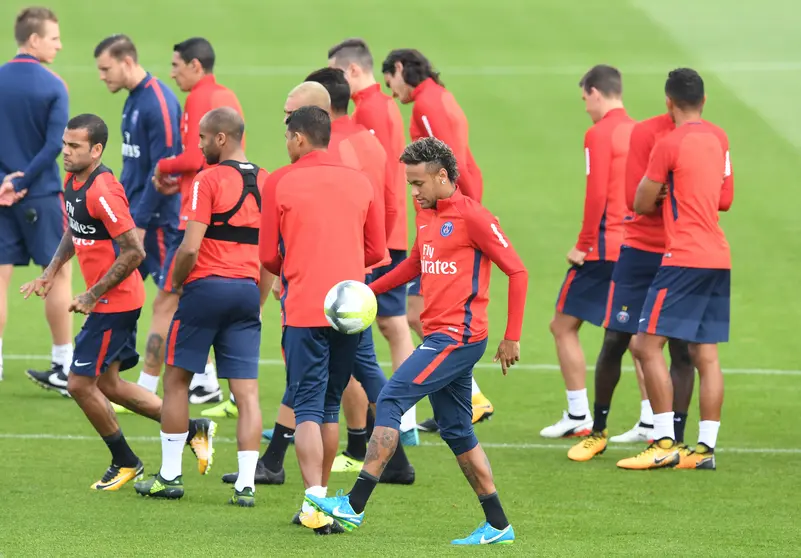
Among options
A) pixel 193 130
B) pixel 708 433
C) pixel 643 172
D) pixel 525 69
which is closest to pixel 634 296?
pixel 643 172

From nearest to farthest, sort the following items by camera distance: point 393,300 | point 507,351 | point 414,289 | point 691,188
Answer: point 507,351 < point 691,188 < point 393,300 < point 414,289

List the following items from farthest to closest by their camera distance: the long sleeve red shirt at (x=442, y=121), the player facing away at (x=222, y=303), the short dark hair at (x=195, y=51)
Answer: the short dark hair at (x=195, y=51)
the long sleeve red shirt at (x=442, y=121)
the player facing away at (x=222, y=303)

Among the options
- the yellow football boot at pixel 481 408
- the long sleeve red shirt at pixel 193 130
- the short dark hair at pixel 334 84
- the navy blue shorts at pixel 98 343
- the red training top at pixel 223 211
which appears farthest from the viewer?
the long sleeve red shirt at pixel 193 130

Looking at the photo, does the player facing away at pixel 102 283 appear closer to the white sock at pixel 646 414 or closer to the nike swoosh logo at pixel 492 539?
the nike swoosh logo at pixel 492 539

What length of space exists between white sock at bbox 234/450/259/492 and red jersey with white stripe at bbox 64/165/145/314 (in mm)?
1075

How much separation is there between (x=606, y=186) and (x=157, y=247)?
3.61m

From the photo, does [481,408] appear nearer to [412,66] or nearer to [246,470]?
[412,66]

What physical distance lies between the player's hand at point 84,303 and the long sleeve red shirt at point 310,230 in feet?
3.66

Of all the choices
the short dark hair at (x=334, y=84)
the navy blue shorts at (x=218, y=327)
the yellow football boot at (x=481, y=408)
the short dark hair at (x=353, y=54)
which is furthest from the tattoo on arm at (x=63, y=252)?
the yellow football boot at (x=481, y=408)

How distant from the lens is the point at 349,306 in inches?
277

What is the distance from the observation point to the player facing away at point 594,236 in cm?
984

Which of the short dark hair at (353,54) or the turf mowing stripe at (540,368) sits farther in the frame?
the turf mowing stripe at (540,368)

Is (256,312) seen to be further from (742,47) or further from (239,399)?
(742,47)

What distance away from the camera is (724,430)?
1023 cm
